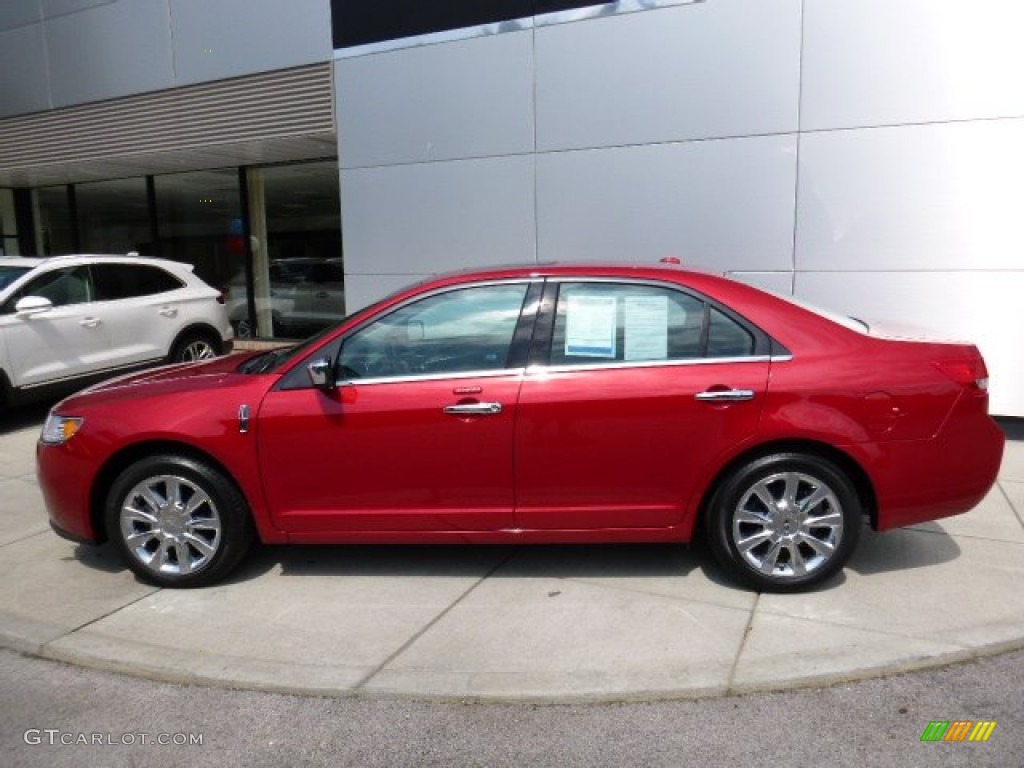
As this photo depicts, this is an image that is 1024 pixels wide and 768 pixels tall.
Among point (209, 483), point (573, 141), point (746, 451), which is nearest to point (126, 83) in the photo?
point (573, 141)

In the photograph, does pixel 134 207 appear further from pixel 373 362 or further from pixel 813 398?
pixel 813 398

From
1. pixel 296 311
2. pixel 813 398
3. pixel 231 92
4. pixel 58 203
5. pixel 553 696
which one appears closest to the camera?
pixel 553 696

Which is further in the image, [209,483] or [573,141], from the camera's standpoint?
[573,141]

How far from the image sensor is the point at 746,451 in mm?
4059

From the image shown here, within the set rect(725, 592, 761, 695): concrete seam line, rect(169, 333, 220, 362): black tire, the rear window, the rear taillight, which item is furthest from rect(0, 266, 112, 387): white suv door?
the rear taillight

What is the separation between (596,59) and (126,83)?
263 inches

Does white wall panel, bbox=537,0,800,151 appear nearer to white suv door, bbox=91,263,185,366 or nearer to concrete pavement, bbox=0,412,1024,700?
concrete pavement, bbox=0,412,1024,700

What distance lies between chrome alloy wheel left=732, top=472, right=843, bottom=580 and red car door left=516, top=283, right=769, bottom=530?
28 cm

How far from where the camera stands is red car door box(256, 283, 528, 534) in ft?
13.4

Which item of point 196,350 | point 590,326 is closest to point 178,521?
point 590,326

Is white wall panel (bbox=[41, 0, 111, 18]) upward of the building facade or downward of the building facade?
upward

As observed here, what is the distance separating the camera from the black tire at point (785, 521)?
4035 millimetres

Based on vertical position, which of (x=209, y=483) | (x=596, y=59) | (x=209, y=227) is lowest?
(x=209, y=483)

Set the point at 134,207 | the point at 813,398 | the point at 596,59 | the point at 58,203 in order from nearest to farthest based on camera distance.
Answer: the point at 813,398 < the point at 596,59 < the point at 134,207 < the point at 58,203
